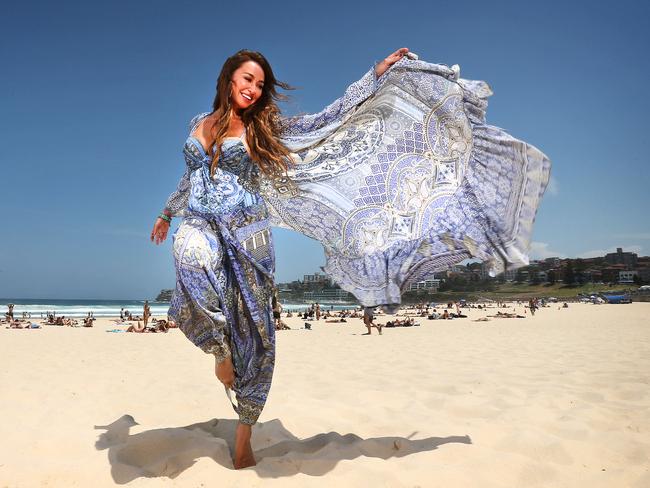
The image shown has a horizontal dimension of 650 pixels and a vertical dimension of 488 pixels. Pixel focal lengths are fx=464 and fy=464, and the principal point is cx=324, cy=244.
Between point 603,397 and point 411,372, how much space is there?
2.78 m

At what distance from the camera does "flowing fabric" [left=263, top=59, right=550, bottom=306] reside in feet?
10.7

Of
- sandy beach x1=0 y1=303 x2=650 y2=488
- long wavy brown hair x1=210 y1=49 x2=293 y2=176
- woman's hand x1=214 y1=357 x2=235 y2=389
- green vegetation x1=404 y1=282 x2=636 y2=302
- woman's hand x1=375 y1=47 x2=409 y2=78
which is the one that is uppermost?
woman's hand x1=375 y1=47 x2=409 y2=78

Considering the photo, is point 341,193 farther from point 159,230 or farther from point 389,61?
point 159,230

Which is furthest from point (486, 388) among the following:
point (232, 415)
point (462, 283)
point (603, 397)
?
point (462, 283)

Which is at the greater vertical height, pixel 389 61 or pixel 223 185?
pixel 389 61

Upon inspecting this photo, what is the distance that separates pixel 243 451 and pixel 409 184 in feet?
7.09

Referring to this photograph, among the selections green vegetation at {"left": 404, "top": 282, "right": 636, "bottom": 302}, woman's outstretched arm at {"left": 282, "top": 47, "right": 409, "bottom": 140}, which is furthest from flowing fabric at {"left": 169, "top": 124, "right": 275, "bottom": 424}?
green vegetation at {"left": 404, "top": 282, "right": 636, "bottom": 302}

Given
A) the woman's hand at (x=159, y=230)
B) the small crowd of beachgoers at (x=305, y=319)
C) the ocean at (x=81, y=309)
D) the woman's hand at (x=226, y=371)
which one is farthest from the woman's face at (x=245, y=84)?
the ocean at (x=81, y=309)

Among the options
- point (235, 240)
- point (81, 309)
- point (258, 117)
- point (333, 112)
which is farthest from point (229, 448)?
point (81, 309)

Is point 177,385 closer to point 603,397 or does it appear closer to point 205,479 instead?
point 205,479

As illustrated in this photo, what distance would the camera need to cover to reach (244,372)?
290 cm

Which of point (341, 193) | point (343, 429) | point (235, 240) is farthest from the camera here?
point (343, 429)

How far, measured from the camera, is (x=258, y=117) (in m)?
3.03

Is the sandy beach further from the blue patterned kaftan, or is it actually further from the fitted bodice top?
the fitted bodice top
